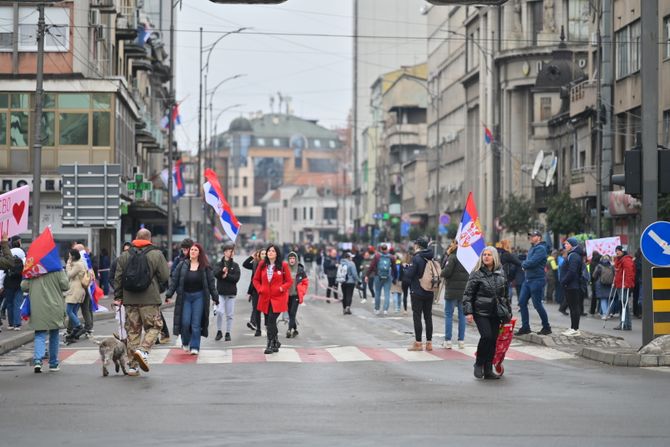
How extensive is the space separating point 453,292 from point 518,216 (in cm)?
4297

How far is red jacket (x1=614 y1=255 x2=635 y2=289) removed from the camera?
29.0 metres

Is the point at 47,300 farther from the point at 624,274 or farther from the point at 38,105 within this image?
the point at 624,274

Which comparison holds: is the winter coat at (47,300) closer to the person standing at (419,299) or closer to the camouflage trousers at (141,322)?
the camouflage trousers at (141,322)

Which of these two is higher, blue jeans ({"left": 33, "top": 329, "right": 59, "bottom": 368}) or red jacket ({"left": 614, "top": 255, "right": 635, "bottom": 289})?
red jacket ({"left": 614, "top": 255, "right": 635, "bottom": 289})

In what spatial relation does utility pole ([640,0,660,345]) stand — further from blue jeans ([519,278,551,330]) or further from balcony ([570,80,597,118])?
balcony ([570,80,597,118])

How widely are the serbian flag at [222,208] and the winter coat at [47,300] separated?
12834mm

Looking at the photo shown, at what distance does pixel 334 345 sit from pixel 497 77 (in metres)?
59.7

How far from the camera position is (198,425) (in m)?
11.5

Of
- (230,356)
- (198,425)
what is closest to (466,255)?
(230,356)

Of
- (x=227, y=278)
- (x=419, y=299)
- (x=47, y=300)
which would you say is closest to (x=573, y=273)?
(x=419, y=299)

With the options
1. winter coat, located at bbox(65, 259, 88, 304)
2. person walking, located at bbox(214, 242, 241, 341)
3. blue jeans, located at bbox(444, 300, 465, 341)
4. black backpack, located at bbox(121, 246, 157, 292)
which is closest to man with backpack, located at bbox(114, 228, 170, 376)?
black backpack, located at bbox(121, 246, 157, 292)

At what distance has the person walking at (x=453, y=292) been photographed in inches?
842

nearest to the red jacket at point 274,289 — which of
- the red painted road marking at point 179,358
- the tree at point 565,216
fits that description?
the red painted road marking at point 179,358

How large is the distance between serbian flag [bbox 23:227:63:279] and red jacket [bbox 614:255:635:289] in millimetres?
14957
